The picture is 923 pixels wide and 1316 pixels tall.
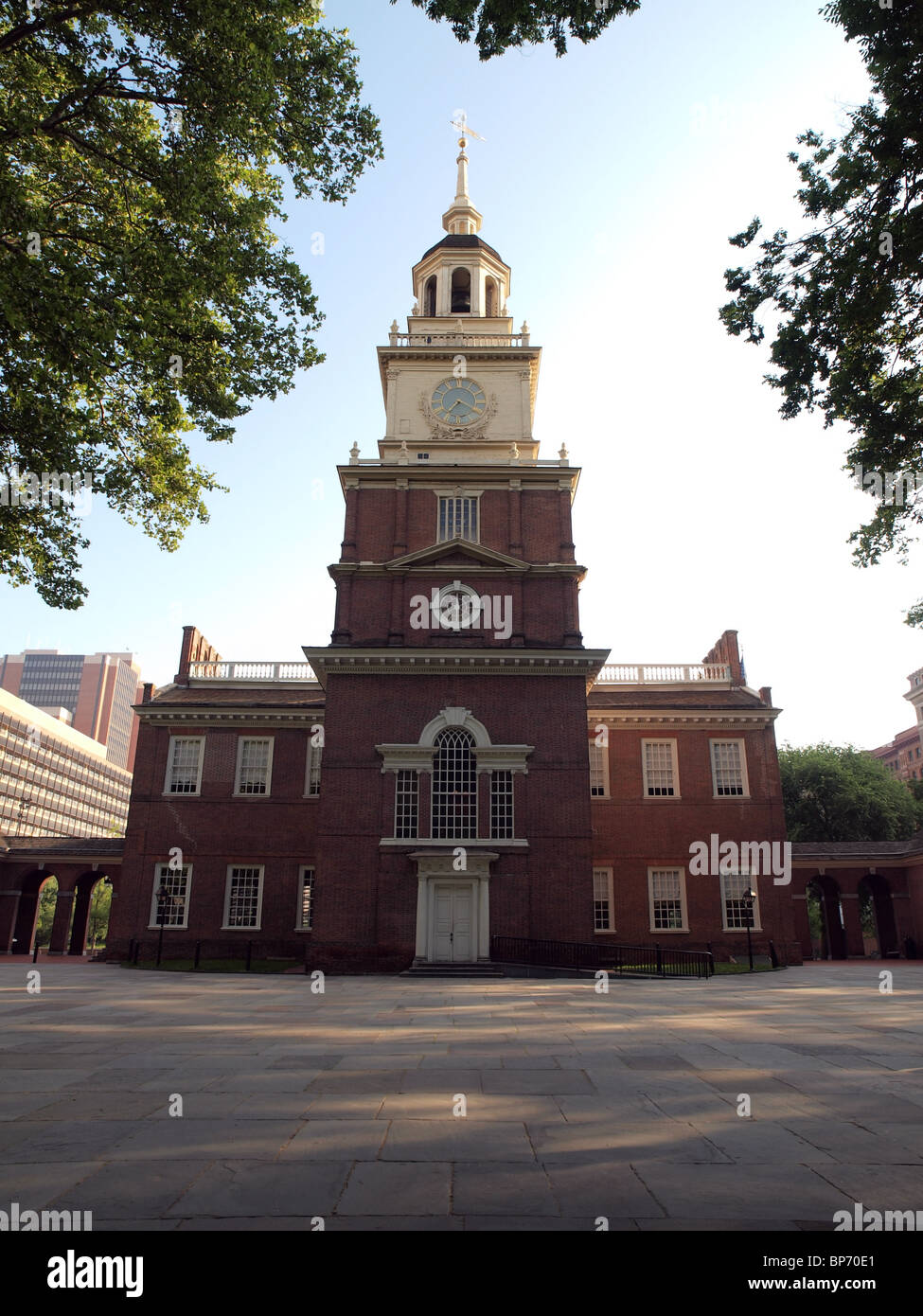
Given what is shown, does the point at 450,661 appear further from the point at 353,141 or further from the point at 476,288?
the point at 476,288

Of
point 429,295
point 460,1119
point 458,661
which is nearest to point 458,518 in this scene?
point 458,661

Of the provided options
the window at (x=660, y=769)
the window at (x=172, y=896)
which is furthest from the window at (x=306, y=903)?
the window at (x=660, y=769)

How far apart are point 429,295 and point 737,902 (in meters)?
28.5

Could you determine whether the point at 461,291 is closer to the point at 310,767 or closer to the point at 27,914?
the point at 310,767

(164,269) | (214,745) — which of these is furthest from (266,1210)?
(214,745)

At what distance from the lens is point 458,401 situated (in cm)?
3234

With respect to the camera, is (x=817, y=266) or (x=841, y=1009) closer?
(x=817, y=266)

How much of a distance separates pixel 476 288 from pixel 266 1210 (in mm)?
35646

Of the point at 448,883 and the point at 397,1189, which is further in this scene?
the point at 448,883

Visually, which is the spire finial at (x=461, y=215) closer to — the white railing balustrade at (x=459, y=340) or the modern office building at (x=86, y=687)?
the white railing balustrade at (x=459, y=340)

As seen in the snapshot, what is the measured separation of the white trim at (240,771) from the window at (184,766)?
1551mm

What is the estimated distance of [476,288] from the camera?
114ft

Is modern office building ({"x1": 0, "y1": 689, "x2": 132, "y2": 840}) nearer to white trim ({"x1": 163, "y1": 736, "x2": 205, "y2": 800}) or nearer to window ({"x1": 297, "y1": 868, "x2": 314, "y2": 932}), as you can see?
white trim ({"x1": 163, "y1": 736, "x2": 205, "y2": 800})
